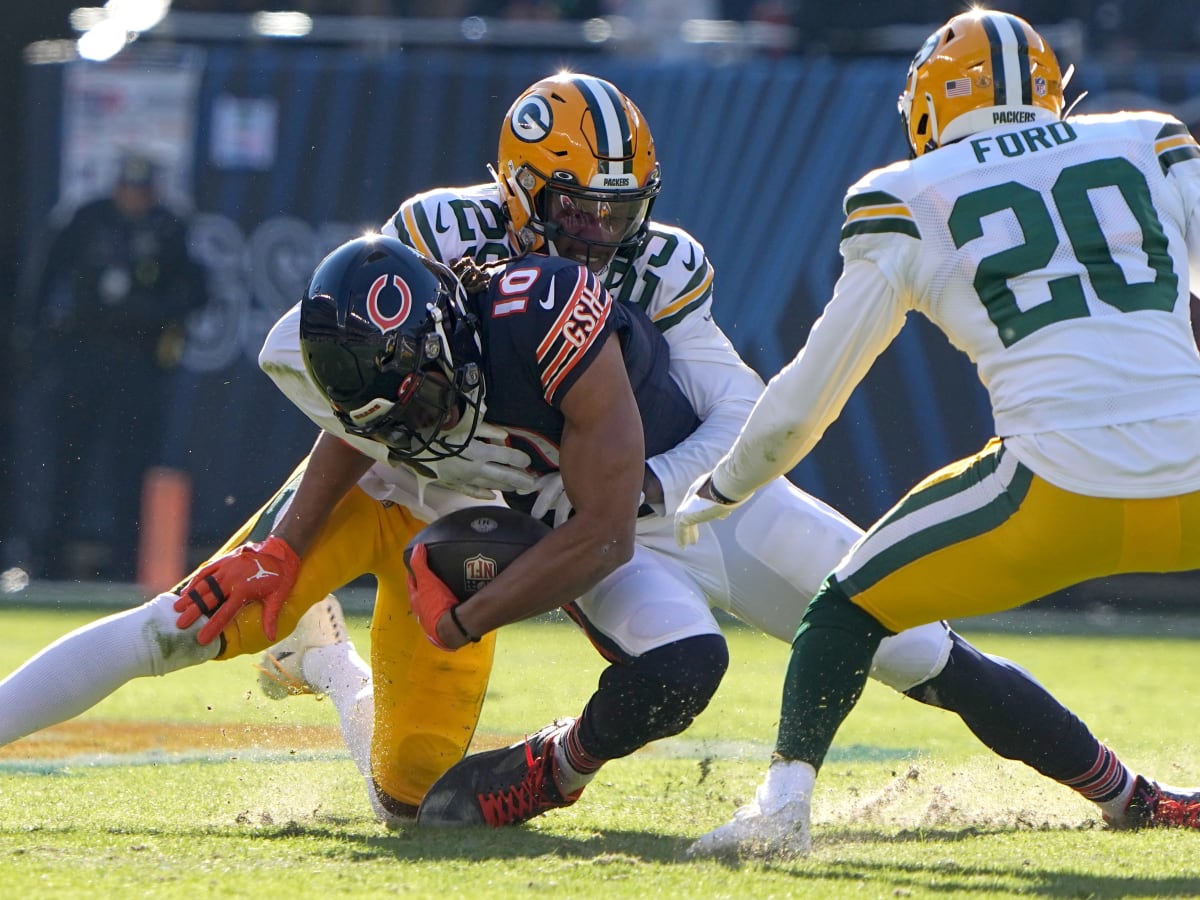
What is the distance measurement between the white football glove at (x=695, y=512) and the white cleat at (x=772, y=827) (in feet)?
1.65

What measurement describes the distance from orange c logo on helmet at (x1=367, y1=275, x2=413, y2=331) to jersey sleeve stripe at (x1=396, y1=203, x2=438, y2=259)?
0.51m

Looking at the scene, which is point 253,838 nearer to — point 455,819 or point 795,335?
point 455,819

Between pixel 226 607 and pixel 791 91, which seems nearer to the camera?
pixel 226 607

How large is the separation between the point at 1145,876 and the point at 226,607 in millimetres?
1832

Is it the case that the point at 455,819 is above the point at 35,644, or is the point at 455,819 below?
above

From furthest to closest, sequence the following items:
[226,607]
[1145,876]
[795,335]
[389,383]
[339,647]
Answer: [795,335] < [339,647] < [226,607] < [389,383] < [1145,876]

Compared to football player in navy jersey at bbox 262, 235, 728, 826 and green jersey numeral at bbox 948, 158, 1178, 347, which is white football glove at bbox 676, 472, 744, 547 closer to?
football player in navy jersey at bbox 262, 235, 728, 826

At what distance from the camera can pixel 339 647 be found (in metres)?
4.27

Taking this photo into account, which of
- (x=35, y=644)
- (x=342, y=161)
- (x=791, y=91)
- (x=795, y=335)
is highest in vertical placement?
(x=791, y=91)

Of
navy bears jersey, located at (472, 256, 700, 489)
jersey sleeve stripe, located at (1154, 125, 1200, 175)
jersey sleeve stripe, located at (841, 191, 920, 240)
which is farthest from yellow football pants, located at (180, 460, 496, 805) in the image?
jersey sleeve stripe, located at (1154, 125, 1200, 175)

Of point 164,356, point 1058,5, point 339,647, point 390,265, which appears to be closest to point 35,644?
point 164,356

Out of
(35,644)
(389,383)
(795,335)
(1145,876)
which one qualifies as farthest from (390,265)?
(795,335)

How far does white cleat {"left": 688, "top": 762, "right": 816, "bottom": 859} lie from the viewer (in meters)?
3.12

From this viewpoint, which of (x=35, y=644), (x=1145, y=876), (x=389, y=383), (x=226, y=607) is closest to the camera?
(x=1145, y=876)
